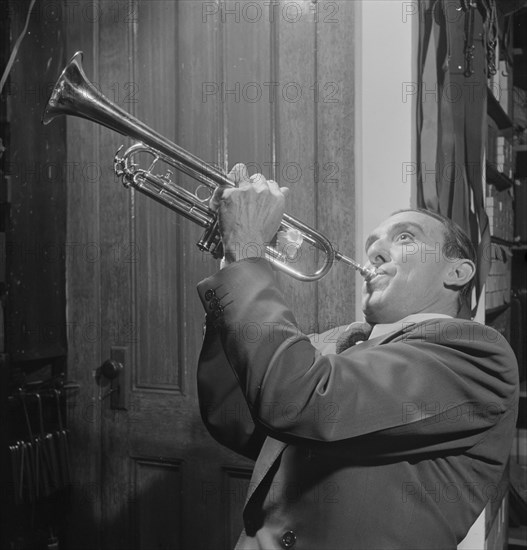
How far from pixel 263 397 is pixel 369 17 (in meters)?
1.28

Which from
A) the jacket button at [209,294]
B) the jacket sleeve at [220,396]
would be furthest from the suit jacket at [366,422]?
the jacket sleeve at [220,396]

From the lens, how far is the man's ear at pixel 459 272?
1313mm

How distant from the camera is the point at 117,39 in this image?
222 cm

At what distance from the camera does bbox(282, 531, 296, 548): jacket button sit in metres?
1.21

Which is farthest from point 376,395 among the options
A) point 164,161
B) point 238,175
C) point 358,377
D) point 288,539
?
point 164,161

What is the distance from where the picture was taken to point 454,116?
6.27 ft

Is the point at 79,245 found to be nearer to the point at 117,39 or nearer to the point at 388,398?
the point at 117,39

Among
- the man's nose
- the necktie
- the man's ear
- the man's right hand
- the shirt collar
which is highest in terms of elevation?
the man's right hand

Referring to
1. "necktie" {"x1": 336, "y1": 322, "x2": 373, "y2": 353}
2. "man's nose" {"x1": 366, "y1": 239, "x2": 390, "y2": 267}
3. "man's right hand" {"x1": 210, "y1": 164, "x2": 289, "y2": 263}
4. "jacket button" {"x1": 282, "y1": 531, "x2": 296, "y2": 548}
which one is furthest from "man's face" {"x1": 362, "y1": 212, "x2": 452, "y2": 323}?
"jacket button" {"x1": 282, "y1": 531, "x2": 296, "y2": 548}

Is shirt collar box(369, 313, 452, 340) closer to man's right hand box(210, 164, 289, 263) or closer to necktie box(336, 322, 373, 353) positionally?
necktie box(336, 322, 373, 353)

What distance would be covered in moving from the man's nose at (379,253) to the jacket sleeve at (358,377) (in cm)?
24

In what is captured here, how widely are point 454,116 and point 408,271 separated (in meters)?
0.82

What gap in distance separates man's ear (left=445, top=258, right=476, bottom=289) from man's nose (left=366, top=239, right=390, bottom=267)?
0.13 m

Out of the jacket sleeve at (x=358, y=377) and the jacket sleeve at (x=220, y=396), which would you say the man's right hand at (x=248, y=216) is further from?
the jacket sleeve at (x=220, y=396)
